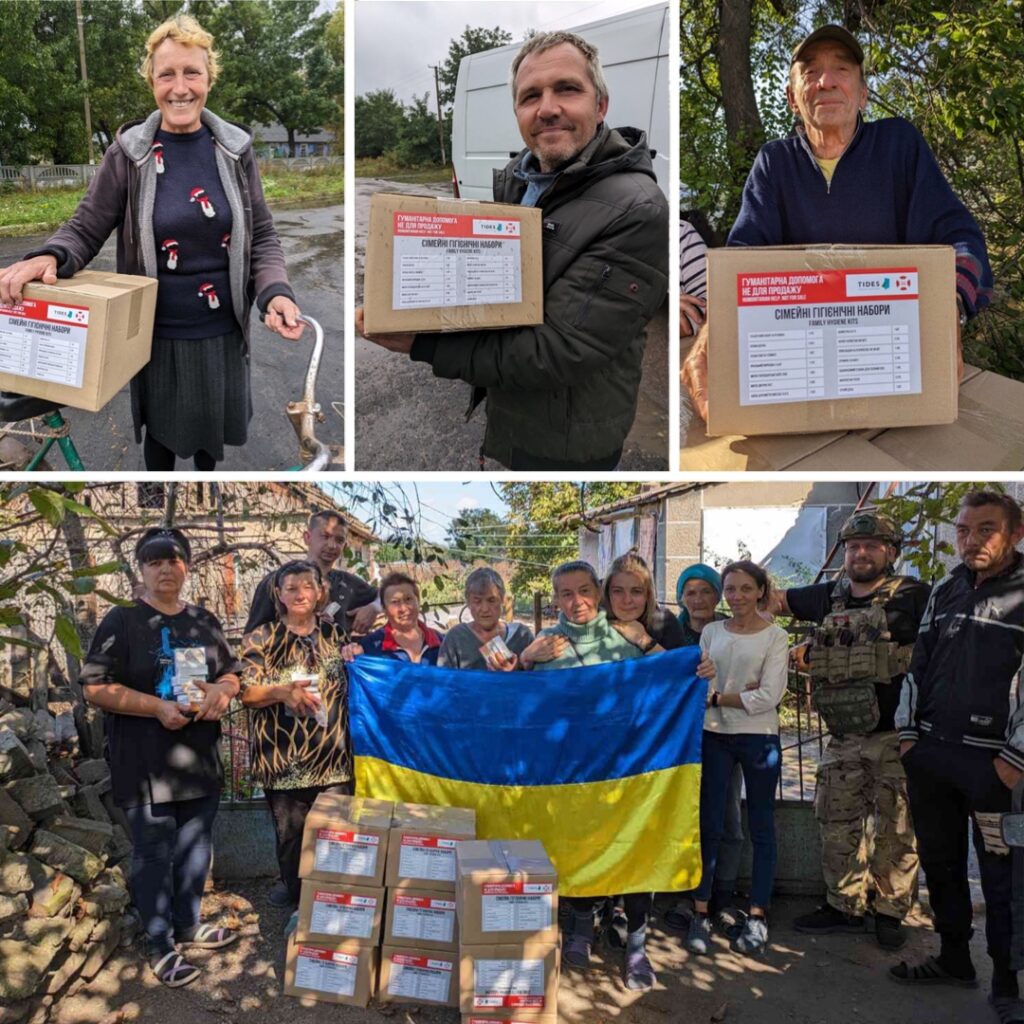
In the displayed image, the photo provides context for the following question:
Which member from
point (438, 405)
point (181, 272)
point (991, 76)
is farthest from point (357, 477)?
point (991, 76)

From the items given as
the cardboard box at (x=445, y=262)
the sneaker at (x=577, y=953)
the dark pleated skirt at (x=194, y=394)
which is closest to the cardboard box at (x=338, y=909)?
the sneaker at (x=577, y=953)

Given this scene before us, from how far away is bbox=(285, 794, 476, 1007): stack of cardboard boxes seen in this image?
12.1 ft

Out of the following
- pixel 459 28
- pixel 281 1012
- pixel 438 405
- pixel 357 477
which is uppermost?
pixel 459 28

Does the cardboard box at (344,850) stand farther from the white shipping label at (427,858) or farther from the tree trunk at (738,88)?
the tree trunk at (738,88)

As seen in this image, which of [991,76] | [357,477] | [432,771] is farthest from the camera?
[991,76]

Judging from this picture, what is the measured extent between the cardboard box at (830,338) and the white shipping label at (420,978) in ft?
7.11

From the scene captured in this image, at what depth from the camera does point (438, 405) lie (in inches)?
148

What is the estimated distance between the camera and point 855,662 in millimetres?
4117

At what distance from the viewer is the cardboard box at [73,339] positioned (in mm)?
3232

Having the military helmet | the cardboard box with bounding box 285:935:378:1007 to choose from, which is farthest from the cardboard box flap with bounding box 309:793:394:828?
the military helmet

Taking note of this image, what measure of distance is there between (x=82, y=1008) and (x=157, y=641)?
1317 millimetres

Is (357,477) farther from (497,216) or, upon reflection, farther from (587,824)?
(587,824)

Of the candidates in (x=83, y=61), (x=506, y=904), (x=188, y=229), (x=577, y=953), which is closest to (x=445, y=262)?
(x=188, y=229)

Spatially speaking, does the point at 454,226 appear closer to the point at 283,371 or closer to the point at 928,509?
Answer: the point at 283,371
